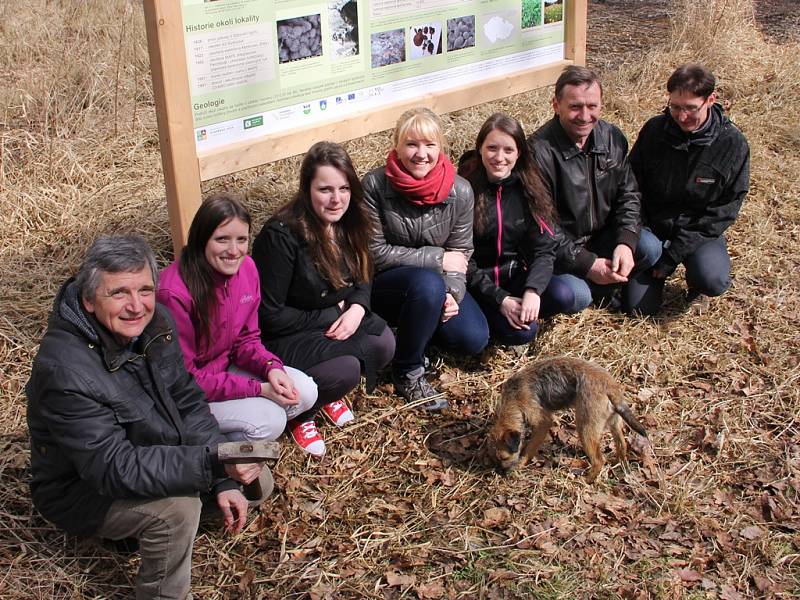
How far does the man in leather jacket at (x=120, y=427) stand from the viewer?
311cm

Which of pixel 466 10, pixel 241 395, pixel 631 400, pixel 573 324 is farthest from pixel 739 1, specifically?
pixel 241 395

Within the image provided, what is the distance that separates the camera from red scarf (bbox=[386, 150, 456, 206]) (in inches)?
188

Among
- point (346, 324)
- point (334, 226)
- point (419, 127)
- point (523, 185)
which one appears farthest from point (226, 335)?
point (523, 185)

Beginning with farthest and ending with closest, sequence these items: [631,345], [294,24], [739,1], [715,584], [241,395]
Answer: [739,1] < [631,345] < [294,24] < [241,395] < [715,584]

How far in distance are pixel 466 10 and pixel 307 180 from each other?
251 centimetres

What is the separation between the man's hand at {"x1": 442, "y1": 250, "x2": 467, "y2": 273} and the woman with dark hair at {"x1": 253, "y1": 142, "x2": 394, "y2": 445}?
0.53 meters

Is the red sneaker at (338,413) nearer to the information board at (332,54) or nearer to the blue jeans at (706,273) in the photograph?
the information board at (332,54)

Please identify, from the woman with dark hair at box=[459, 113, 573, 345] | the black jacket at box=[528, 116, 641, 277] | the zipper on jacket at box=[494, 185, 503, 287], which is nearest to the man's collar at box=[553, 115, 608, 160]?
the black jacket at box=[528, 116, 641, 277]

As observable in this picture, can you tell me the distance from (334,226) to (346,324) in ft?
1.84

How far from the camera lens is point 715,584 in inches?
147

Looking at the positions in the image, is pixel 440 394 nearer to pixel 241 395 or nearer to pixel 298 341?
pixel 298 341

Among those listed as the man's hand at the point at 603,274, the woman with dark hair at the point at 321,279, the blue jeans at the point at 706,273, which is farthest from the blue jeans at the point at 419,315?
the blue jeans at the point at 706,273

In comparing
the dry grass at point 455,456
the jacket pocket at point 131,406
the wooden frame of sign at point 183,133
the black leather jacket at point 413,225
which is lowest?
the dry grass at point 455,456

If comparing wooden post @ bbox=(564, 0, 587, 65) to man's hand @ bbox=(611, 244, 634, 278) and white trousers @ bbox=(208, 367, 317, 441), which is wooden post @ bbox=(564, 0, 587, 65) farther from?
white trousers @ bbox=(208, 367, 317, 441)
